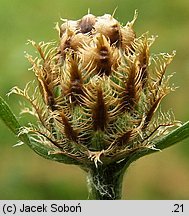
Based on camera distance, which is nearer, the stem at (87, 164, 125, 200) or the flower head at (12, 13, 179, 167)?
the flower head at (12, 13, 179, 167)

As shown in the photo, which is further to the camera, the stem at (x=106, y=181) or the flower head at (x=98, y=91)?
the stem at (x=106, y=181)

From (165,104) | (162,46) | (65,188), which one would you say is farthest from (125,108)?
(162,46)

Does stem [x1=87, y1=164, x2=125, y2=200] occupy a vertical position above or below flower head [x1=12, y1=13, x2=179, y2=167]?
below

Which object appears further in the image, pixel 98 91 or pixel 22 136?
pixel 22 136

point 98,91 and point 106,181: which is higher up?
point 98,91
